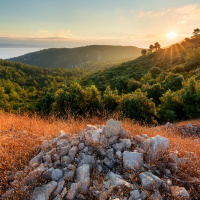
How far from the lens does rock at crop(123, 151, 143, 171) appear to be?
3180 millimetres

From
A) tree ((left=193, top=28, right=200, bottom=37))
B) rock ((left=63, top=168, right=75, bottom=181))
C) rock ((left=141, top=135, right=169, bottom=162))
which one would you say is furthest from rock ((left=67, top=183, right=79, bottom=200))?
tree ((left=193, top=28, right=200, bottom=37))

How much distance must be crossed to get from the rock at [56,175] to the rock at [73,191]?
465 millimetres

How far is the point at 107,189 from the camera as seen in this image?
270 cm

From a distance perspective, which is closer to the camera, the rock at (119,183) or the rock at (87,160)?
the rock at (119,183)

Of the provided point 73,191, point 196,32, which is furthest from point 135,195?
point 196,32

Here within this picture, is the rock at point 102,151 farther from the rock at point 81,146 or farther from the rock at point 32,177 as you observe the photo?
the rock at point 32,177

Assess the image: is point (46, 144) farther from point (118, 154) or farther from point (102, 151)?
point (118, 154)

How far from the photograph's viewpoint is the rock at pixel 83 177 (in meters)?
2.74

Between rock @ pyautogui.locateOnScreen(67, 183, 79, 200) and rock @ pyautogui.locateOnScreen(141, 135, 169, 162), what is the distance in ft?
6.81

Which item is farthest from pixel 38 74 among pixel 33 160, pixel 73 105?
pixel 33 160

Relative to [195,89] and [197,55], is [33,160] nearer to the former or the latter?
[195,89]

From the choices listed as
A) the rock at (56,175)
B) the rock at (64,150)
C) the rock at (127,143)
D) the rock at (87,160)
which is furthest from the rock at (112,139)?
the rock at (56,175)

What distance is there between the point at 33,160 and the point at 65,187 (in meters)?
1.37

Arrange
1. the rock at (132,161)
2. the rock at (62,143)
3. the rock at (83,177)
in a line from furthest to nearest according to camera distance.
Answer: the rock at (62,143)
the rock at (132,161)
the rock at (83,177)
